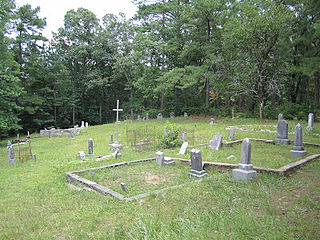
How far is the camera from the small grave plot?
5395 millimetres

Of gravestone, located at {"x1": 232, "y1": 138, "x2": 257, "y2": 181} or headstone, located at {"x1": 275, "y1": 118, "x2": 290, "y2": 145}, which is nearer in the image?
gravestone, located at {"x1": 232, "y1": 138, "x2": 257, "y2": 181}

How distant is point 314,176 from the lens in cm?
551

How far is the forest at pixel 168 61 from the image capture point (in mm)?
18062

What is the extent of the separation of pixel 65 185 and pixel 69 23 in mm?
33618

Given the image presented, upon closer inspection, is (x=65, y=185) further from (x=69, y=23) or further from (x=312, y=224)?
(x=69, y=23)

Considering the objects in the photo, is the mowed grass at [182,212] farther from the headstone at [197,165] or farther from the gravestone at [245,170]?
the headstone at [197,165]

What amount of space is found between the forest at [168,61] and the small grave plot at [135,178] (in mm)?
4595

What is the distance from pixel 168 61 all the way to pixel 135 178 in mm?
23269

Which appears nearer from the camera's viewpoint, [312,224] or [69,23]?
[312,224]

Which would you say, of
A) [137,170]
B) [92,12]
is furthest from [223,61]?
[92,12]

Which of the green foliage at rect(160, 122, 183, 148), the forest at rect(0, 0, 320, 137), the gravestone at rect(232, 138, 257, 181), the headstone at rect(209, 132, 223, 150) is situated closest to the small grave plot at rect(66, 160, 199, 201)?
the gravestone at rect(232, 138, 257, 181)

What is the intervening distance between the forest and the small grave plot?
460 cm

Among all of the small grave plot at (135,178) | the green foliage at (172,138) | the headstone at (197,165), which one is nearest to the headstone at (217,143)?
the green foliage at (172,138)

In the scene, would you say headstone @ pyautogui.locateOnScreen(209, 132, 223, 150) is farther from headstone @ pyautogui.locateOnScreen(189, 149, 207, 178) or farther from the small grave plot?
headstone @ pyautogui.locateOnScreen(189, 149, 207, 178)
